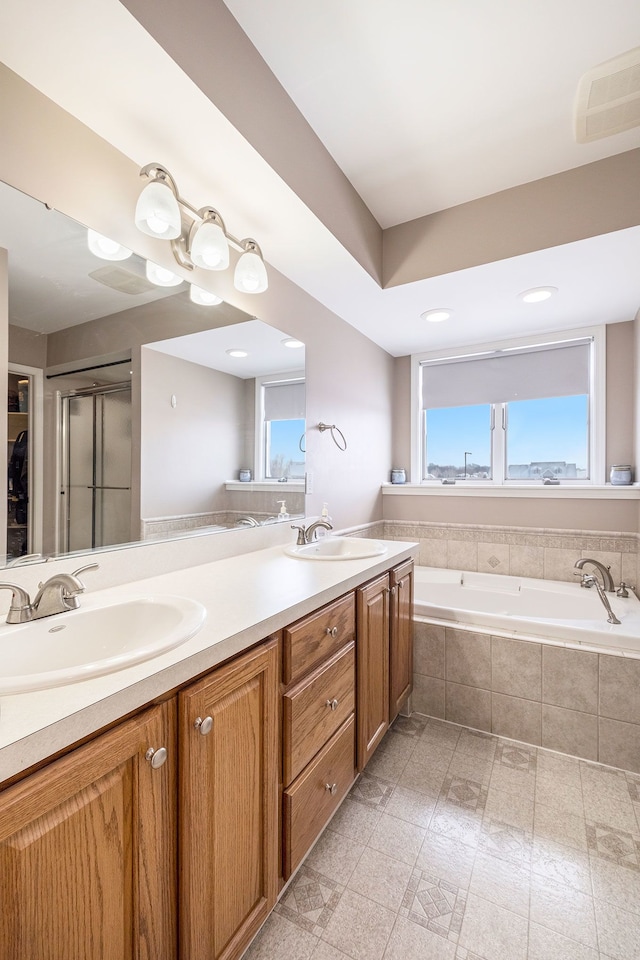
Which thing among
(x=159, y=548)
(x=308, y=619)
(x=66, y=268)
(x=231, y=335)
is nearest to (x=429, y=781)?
(x=308, y=619)

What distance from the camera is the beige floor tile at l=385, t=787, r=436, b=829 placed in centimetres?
158

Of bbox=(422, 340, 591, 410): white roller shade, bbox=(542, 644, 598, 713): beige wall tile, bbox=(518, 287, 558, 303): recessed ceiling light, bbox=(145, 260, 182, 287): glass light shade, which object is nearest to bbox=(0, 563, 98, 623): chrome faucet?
bbox=(145, 260, 182, 287): glass light shade

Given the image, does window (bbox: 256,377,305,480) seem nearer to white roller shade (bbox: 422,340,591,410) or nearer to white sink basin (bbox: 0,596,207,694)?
white sink basin (bbox: 0,596,207,694)

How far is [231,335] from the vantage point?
1844 mm

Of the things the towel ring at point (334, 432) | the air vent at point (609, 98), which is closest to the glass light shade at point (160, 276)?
the towel ring at point (334, 432)

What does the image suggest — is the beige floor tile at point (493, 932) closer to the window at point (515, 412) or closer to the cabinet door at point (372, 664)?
the cabinet door at point (372, 664)

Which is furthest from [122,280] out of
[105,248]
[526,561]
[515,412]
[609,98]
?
[526,561]

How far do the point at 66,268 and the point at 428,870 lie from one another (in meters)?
2.15

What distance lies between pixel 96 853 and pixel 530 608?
2704mm

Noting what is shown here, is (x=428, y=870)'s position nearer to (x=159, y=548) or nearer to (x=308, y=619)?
(x=308, y=619)

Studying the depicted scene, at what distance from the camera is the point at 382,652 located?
70.7 inches

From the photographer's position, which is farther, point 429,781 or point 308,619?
point 429,781

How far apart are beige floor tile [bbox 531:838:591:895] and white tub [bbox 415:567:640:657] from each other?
2.60 ft

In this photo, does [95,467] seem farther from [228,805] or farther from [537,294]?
[537,294]
